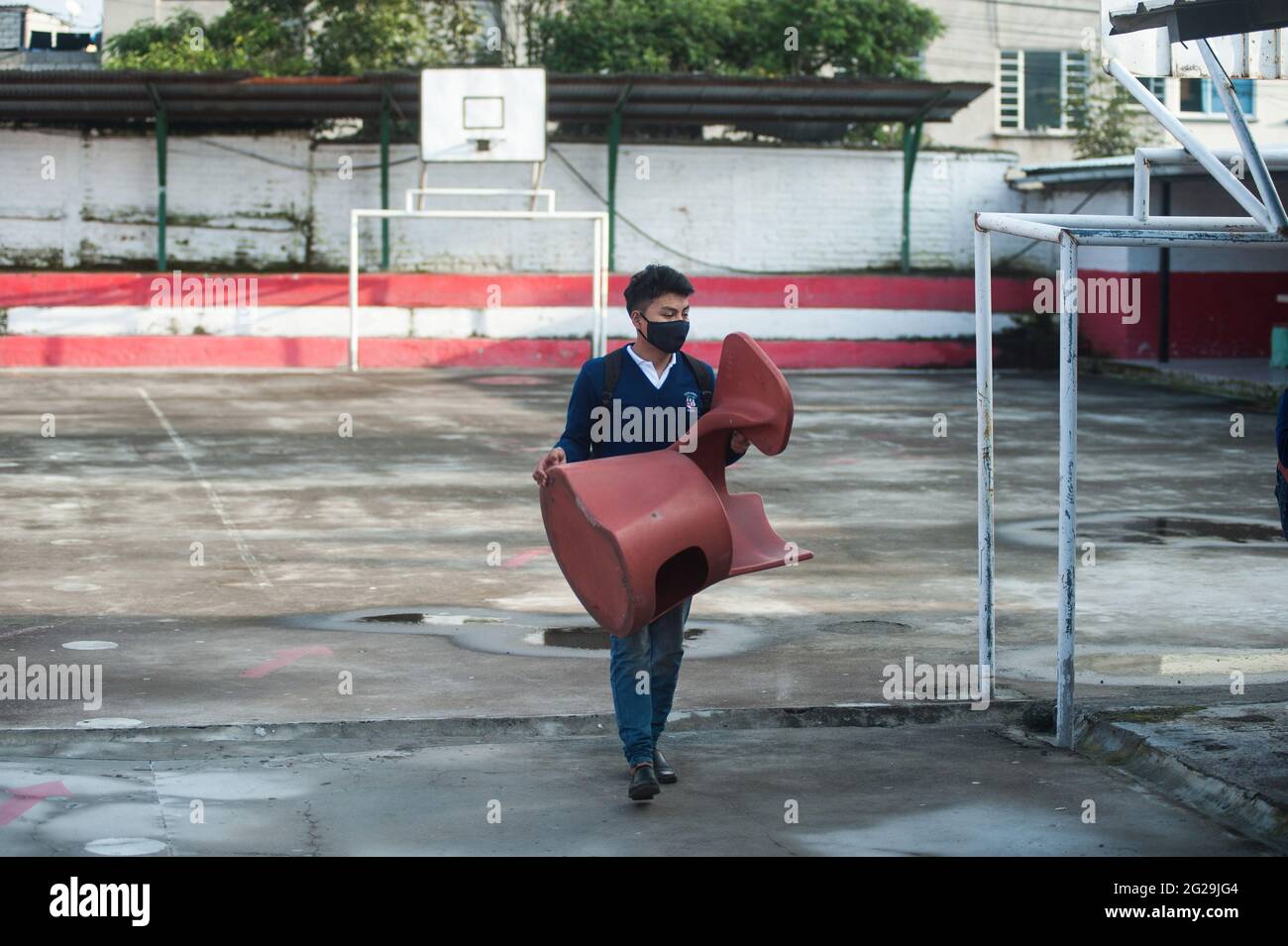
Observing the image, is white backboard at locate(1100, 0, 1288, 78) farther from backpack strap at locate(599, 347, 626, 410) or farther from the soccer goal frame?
backpack strap at locate(599, 347, 626, 410)

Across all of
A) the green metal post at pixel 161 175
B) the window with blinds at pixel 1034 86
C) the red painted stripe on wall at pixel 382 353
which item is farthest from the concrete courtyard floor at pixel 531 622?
the window with blinds at pixel 1034 86

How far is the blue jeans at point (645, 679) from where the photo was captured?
19.1ft

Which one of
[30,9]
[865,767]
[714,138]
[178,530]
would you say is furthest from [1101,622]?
[30,9]

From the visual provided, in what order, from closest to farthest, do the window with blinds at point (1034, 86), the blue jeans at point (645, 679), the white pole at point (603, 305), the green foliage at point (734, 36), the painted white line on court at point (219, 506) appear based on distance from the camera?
the blue jeans at point (645, 679)
the painted white line on court at point (219, 506)
the white pole at point (603, 305)
the green foliage at point (734, 36)
the window with blinds at point (1034, 86)

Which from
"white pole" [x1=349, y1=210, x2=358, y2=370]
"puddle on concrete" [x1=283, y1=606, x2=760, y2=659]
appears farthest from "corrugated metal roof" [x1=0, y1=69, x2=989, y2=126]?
"puddle on concrete" [x1=283, y1=606, x2=760, y2=659]

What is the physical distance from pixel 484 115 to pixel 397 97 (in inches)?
75.6

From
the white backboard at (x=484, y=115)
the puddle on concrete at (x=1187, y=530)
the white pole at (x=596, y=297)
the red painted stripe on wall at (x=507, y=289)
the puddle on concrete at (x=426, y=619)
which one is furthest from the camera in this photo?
the white backboard at (x=484, y=115)

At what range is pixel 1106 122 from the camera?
32031 mm

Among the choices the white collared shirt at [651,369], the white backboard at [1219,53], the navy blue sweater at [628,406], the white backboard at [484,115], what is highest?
the white backboard at [484,115]

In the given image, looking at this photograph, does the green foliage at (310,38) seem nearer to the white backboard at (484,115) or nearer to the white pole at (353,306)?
the white backboard at (484,115)

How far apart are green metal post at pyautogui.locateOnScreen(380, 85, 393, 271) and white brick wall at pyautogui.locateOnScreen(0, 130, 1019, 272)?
0.33 metres

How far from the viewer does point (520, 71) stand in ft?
83.1

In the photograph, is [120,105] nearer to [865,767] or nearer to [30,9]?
[30,9]

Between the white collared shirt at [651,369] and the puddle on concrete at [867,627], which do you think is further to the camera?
the puddle on concrete at [867,627]
